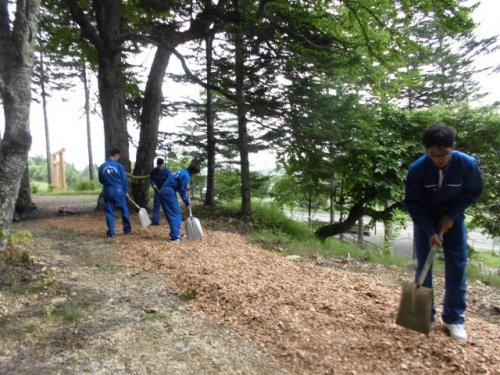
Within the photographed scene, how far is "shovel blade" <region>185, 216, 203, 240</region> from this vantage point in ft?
22.1

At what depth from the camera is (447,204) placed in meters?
2.84

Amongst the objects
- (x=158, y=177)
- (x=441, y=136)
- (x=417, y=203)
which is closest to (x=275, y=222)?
(x=158, y=177)

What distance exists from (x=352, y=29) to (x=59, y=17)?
9.78 metres

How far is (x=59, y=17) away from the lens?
37.2 ft

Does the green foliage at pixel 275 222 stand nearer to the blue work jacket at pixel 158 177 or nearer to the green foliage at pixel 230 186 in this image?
the green foliage at pixel 230 186

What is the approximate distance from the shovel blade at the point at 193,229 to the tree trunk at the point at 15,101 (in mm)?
3068

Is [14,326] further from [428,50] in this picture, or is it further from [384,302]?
[428,50]

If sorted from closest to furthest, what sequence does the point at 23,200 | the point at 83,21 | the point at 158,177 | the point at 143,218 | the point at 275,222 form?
the point at 143,218 < the point at 158,177 < the point at 83,21 < the point at 23,200 < the point at 275,222

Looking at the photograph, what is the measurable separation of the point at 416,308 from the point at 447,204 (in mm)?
908

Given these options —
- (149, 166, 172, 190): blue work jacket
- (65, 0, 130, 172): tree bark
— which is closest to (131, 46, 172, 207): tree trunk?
(65, 0, 130, 172): tree bark

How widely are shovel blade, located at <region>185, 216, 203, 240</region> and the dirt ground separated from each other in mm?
1472

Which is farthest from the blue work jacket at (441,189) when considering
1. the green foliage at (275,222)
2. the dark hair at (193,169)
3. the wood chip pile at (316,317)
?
the green foliage at (275,222)

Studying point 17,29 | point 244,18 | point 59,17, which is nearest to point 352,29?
point 244,18

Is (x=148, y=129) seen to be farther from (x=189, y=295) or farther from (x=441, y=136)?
(x=441, y=136)
